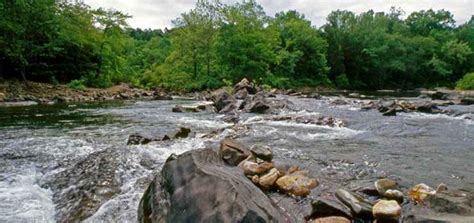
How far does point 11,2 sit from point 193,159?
29329mm

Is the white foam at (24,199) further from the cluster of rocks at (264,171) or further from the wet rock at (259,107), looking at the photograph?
the wet rock at (259,107)

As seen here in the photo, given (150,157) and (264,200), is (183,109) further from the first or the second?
(264,200)

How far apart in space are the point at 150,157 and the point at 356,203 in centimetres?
457

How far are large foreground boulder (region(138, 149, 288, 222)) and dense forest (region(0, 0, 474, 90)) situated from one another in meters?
27.6

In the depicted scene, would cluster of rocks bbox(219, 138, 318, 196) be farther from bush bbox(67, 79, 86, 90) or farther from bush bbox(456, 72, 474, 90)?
bush bbox(456, 72, 474, 90)

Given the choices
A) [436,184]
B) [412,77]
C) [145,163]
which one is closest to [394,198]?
[436,184]

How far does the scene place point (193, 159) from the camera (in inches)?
205

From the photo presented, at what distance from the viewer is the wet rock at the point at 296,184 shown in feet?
18.1

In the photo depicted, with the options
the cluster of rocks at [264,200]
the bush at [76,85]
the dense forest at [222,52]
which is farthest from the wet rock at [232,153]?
the bush at [76,85]

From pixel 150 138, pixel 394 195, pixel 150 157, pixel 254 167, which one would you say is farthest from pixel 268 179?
pixel 150 138

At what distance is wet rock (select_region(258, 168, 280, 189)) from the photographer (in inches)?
226

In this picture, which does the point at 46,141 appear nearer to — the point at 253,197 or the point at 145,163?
the point at 145,163

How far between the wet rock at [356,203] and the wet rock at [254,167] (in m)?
1.40

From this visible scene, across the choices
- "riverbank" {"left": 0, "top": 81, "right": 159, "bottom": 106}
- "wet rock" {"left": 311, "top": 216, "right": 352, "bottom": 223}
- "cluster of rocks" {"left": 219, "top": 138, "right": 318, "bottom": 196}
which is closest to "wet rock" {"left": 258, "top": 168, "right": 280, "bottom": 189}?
"cluster of rocks" {"left": 219, "top": 138, "right": 318, "bottom": 196}
